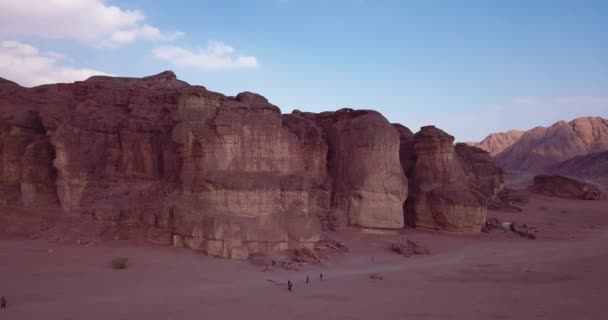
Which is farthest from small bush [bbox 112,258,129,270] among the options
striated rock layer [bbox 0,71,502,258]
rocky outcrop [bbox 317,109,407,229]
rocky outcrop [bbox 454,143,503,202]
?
rocky outcrop [bbox 454,143,503,202]

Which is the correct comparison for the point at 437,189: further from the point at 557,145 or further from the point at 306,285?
the point at 557,145

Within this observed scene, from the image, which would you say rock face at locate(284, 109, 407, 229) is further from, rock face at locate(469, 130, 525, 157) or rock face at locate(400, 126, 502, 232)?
rock face at locate(469, 130, 525, 157)

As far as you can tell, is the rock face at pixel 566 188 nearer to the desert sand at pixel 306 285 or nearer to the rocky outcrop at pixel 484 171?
the rocky outcrop at pixel 484 171

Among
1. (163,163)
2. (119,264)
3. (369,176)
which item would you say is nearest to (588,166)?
(369,176)

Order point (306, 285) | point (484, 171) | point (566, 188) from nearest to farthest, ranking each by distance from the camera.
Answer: point (306, 285) → point (484, 171) → point (566, 188)

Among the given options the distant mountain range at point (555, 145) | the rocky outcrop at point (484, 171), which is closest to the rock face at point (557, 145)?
the distant mountain range at point (555, 145)

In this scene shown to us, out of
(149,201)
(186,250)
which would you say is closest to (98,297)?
(186,250)
